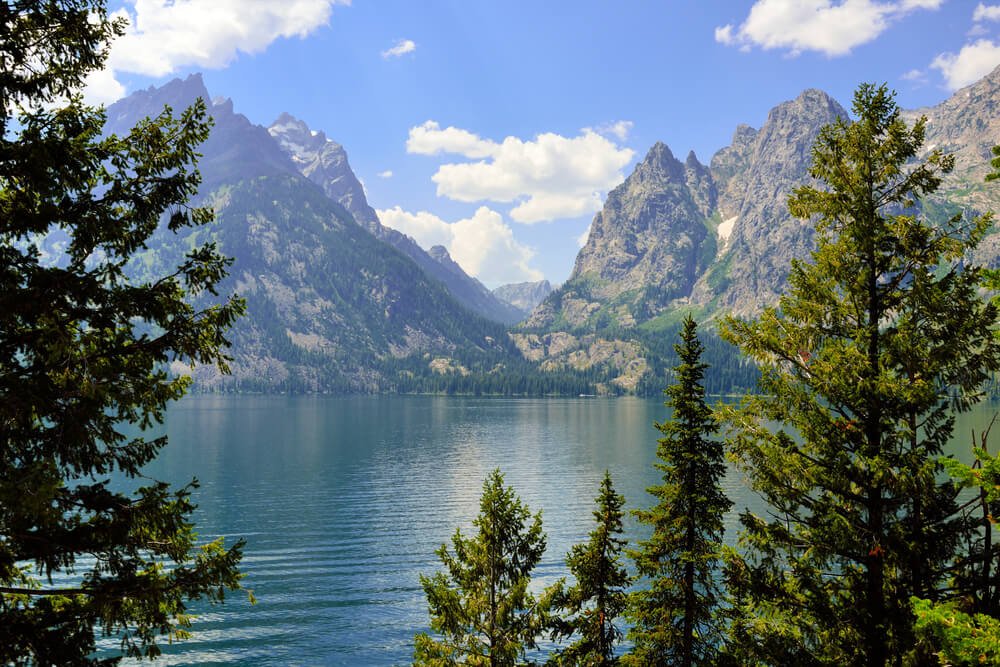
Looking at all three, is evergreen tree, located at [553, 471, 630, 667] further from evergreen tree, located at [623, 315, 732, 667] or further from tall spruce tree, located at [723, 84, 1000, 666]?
tall spruce tree, located at [723, 84, 1000, 666]

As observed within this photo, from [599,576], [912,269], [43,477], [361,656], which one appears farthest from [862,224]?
[361,656]

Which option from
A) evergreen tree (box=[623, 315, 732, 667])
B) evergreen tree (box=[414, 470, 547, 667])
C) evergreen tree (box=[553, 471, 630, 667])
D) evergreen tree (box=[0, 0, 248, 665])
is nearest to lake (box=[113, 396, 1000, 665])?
evergreen tree (box=[414, 470, 547, 667])

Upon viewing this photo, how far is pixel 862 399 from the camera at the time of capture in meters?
13.3

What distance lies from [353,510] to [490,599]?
71.2 m

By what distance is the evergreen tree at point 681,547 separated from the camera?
20891 millimetres

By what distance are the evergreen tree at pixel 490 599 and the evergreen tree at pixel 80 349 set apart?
9912mm

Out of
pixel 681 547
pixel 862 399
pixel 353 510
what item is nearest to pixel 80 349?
pixel 862 399

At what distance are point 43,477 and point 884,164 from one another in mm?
17448

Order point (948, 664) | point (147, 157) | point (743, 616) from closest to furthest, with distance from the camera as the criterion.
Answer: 1. point (948, 664)
2. point (147, 157)
3. point (743, 616)

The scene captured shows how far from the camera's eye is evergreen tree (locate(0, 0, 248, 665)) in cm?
950

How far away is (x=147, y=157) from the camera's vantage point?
11977mm

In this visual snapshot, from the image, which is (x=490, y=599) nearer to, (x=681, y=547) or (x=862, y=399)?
(x=681, y=547)

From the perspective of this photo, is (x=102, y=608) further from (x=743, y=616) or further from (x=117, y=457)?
(x=743, y=616)

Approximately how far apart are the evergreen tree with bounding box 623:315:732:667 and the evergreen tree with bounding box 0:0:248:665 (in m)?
14.8
